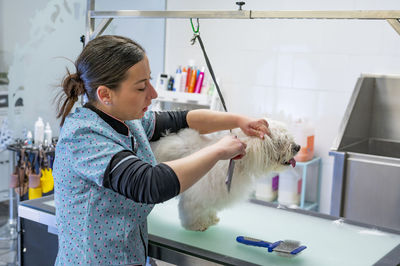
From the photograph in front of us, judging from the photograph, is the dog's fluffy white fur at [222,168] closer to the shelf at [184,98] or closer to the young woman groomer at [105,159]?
the young woman groomer at [105,159]

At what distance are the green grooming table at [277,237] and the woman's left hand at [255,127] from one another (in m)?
0.37

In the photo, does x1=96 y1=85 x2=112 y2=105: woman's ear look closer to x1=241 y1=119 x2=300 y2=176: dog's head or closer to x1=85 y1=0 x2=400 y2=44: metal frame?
x1=241 y1=119 x2=300 y2=176: dog's head

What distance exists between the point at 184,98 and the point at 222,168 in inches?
109

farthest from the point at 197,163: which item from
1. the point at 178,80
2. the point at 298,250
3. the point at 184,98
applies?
the point at 178,80

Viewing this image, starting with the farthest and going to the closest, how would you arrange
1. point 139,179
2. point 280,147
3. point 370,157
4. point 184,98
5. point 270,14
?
point 184,98, point 370,157, point 270,14, point 280,147, point 139,179

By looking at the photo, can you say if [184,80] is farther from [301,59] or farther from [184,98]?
[301,59]

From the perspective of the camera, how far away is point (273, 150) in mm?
1604

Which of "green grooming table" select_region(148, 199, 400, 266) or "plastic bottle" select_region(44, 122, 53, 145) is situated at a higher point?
"plastic bottle" select_region(44, 122, 53, 145)

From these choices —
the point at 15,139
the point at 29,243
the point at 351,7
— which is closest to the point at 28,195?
the point at 15,139

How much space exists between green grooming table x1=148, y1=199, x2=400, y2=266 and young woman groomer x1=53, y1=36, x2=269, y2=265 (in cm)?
26

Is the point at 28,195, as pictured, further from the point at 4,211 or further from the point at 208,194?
the point at 208,194

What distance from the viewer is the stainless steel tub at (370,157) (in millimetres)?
2896

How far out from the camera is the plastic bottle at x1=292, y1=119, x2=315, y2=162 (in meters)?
3.77

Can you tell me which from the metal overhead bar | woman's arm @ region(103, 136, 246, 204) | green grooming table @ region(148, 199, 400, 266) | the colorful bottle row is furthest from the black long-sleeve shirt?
the colorful bottle row
